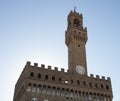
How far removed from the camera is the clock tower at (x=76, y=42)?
56.0 m

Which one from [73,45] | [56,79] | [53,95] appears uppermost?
[73,45]

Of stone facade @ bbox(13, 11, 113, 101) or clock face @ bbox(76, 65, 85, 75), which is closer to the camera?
stone facade @ bbox(13, 11, 113, 101)

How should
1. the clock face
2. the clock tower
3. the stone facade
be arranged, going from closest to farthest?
the stone facade
the clock face
the clock tower

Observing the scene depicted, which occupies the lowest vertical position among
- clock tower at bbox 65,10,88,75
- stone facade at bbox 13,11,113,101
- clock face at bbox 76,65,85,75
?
stone facade at bbox 13,11,113,101

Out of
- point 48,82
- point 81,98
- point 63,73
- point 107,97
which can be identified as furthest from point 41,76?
point 107,97

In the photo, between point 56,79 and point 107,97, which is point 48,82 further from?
point 107,97

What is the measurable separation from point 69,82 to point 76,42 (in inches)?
444

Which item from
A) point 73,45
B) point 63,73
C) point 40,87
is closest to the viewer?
point 40,87

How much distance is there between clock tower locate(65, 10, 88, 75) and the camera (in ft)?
184

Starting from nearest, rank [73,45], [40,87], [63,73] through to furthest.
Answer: [40,87]
[63,73]
[73,45]

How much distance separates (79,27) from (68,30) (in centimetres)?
283

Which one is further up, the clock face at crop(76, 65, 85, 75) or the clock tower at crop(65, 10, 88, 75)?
the clock tower at crop(65, 10, 88, 75)

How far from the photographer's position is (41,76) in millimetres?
50406

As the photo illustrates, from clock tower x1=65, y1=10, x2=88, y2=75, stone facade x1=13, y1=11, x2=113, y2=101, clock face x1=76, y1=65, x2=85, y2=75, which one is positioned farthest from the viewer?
clock tower x1=65, y1=10, x2=88, y2=75
